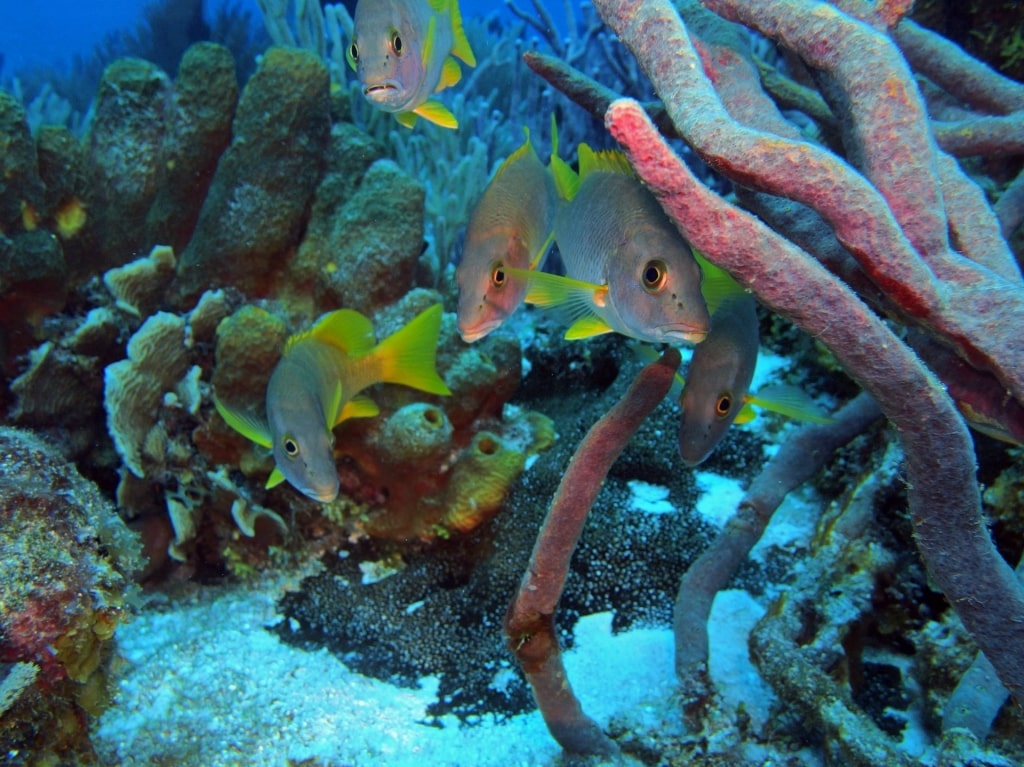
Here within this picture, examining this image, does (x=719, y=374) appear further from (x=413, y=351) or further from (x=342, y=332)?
(x=342, y=332)

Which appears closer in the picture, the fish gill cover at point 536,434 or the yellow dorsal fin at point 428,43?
the fish gill cover at point 536,434

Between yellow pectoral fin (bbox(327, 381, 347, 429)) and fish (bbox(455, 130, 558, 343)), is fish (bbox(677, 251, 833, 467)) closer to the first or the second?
fish (bbox(455, 130, 558, 343))

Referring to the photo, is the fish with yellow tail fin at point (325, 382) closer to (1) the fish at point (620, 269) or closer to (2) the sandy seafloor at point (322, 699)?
(2) the sandy seafloor at point (322, 699)

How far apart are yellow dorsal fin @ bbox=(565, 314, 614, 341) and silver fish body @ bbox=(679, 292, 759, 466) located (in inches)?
A: 17.4

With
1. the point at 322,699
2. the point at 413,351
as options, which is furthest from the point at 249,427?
the point at 322,699

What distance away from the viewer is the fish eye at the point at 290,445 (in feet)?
7.80

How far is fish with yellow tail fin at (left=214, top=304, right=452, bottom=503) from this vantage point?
2.39 metres

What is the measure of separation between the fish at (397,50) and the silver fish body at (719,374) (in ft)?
4.07

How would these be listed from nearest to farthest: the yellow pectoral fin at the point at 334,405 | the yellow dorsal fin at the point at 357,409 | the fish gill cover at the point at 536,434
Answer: the fish gill cover at the point at 536,434
the yellow pectoral fin at the point at 334,405
the yellow dorsal fin at the point at 357,409

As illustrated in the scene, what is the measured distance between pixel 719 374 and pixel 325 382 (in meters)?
1.53

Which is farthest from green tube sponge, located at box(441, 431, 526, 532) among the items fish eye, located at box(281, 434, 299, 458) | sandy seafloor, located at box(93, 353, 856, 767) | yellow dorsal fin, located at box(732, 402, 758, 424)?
yellow dorsal fin, located at box(732, 402, 758, 424)

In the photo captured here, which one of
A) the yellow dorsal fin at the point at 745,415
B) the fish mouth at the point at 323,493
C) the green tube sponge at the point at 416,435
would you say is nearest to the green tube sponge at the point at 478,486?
the green tube sponge at the point at 416,435

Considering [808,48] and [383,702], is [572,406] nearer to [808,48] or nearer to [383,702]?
[383,702]

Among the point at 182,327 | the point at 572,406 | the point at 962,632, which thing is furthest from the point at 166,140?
the point at 962,632
